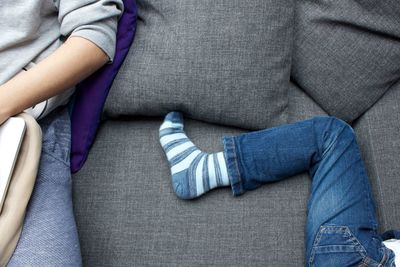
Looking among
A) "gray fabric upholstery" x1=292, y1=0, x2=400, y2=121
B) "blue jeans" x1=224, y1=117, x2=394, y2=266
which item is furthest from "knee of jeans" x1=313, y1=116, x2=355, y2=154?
"gray fabric upholstery" x1=292, y1=0, x2=400, y2=121

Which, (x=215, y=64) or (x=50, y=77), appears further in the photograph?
(x=215, y=64)

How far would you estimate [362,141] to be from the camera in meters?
1.28

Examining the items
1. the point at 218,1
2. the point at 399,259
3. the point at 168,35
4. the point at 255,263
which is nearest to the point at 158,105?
the point at 168,35

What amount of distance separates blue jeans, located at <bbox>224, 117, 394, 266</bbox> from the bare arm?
0.39 meters

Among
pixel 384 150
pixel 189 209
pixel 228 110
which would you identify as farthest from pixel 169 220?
pixel 384 150

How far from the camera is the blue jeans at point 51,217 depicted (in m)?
0.98

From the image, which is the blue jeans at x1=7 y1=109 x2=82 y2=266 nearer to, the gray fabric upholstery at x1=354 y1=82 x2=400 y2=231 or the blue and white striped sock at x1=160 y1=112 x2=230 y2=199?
the blue and white striped sock at x1=160 y1=112 x2=230 y2=199

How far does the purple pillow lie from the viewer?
1236 mm

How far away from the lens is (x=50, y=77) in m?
1.08

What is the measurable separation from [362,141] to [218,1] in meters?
0.52

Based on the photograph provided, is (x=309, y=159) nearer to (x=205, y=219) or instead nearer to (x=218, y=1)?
(x=205, y=219)

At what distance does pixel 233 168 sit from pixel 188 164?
0.36 ft

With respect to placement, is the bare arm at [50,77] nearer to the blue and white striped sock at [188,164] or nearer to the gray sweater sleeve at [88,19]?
the gray sweater sleeve at [88,19]

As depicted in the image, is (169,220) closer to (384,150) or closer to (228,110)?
(228,110)
